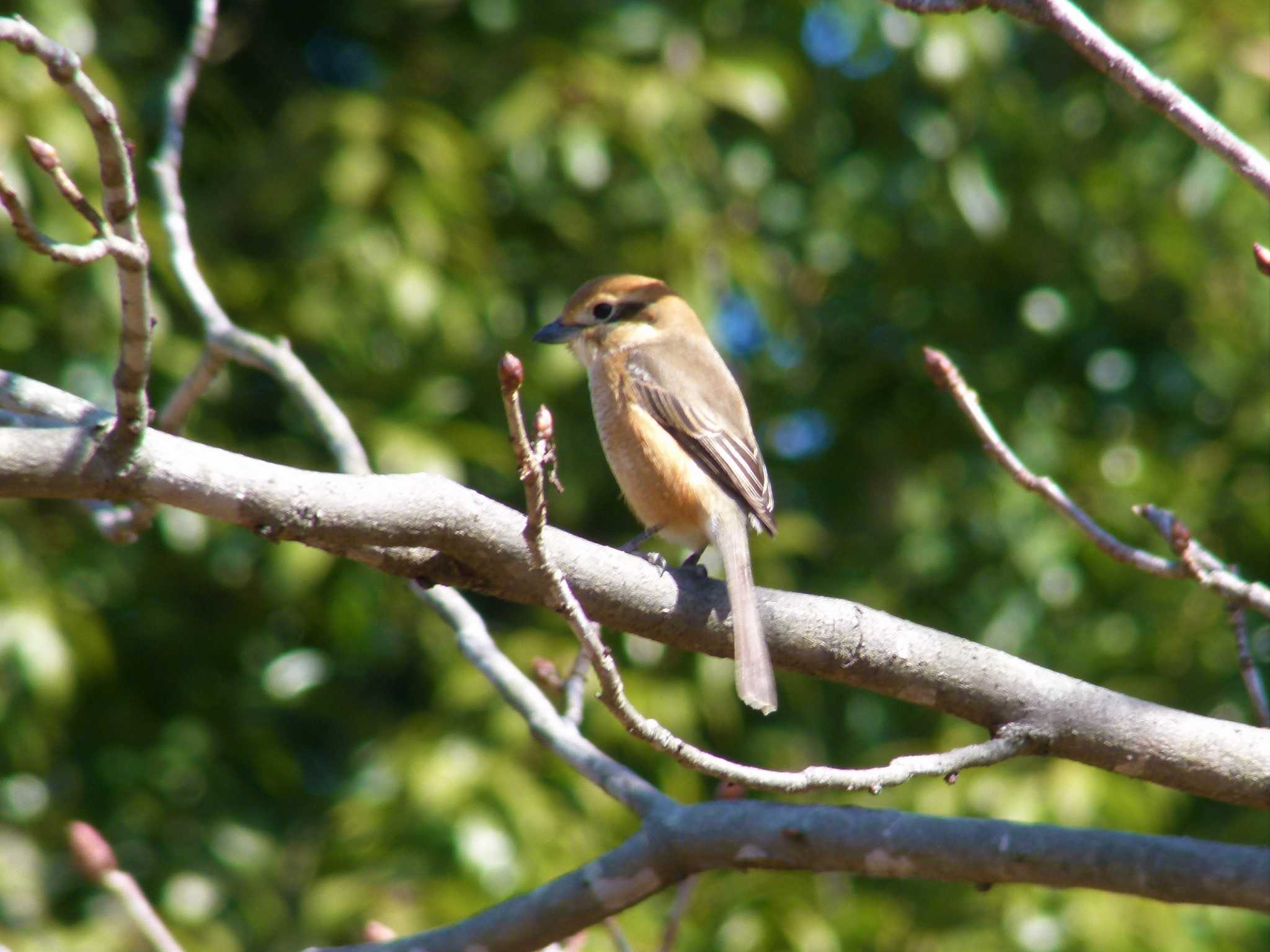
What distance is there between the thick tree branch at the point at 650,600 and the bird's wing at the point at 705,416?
1161 millimetres

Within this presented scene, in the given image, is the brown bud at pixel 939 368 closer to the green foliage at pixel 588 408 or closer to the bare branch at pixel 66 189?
the green foliage at pixel 588 408

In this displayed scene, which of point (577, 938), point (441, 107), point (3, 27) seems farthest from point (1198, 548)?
point (441, 107)

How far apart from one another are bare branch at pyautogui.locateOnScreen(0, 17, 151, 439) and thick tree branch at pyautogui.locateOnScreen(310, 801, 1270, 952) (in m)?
0.85

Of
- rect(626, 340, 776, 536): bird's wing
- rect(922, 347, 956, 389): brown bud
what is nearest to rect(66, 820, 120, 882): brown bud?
rect(626, 340, 776, 536): bird's wing

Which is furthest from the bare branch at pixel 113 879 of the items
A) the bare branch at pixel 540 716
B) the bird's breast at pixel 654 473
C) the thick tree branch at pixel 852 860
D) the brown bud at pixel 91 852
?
the bird's breast at pixel 654 473

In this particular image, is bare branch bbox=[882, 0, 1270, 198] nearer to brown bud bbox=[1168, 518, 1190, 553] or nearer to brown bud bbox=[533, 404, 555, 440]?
brown bud bbox=[1168, 518, 1190, 553]

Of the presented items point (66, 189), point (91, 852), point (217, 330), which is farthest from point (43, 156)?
point (217, 330)

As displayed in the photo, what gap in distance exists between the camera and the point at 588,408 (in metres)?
4.88

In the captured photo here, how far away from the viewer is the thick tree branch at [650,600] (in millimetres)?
1910

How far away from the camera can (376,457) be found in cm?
414

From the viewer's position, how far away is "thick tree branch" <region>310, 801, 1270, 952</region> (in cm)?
200

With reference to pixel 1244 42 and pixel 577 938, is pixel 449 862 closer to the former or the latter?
pixel 577 938

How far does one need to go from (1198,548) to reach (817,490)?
116 inches

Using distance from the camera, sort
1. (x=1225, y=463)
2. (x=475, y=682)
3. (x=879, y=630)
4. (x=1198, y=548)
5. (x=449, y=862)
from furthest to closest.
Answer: (x=1225, y=463) < (x=475, y=682) < (x=449, y=862) < (x=1198, y=548) < (x=879, y=630)
